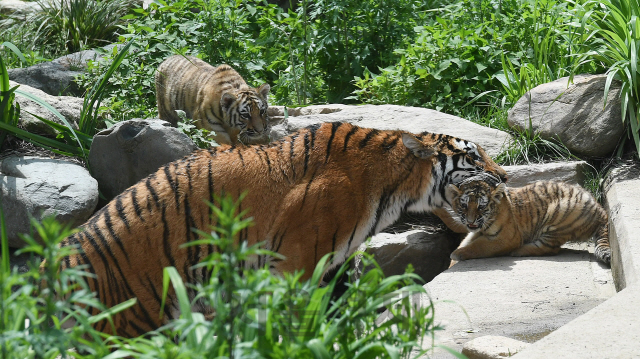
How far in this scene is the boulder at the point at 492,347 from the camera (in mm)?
3500

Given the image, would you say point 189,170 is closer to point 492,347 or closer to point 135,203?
point 135,203

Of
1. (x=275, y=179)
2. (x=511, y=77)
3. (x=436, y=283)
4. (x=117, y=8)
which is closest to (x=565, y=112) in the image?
(x=511, y=77)

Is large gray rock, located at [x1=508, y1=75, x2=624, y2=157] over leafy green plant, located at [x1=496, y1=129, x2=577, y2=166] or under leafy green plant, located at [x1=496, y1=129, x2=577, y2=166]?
over

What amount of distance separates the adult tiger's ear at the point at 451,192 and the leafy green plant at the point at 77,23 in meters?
8.29

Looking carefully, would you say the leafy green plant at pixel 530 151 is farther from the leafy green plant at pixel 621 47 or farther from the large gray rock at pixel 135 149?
the large gray rock at pixel 135 149

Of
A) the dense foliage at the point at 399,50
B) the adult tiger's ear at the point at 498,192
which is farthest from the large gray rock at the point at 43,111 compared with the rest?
the adult tiger's ear at the point at 498,192

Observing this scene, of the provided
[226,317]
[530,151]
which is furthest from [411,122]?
[226,317]

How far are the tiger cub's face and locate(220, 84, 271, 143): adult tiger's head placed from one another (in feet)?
10.0

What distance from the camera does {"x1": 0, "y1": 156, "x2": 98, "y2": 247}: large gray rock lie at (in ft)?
18.8

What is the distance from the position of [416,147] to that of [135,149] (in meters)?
2.81

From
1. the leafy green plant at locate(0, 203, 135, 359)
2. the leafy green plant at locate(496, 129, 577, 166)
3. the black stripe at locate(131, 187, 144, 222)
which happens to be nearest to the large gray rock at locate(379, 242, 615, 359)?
the leafy green plant at locate(496, 129, 577, 166)

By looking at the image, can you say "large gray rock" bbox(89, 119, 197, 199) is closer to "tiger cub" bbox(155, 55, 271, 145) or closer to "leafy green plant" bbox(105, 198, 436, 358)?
"tiger cub" bbox(155, 55, 271, 145)

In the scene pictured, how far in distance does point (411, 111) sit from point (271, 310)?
4.81 metres

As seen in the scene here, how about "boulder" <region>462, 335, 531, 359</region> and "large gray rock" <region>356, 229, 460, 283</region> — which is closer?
"boulder" <region>462, 335, 531, 359</region>
